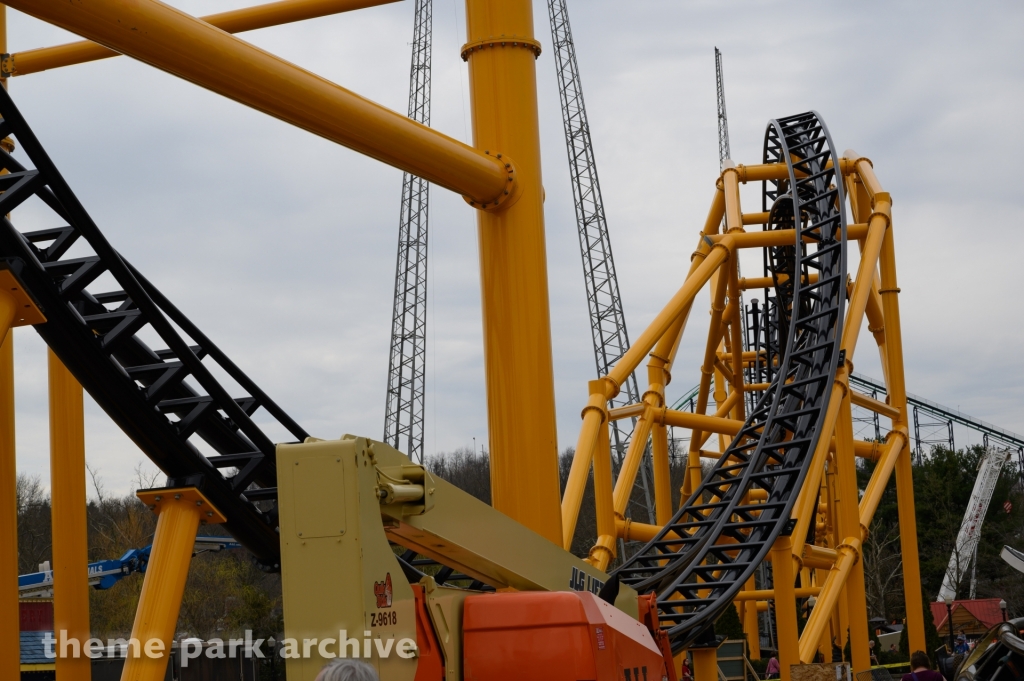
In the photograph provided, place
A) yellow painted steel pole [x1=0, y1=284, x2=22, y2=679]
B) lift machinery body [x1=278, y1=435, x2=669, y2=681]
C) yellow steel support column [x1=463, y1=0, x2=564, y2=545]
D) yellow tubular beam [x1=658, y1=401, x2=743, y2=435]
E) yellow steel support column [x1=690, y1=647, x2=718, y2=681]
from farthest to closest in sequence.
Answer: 1. yellow tubular beam [x1=658, y1=401, x2=743, y2=435]
2. yellow steel support column [x1=690, y1=647, x2=718, y2=681]
3. yellow painted steel pole [x1=0, y1=284, x2=22, y2=679]
4. yellow steel support column [x1=463, y1=0, x2=564, y2=545]
5. lift machinery body [x1=278, y1=435, x2=669, y2=681]

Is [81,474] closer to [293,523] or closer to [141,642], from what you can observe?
[141,642]

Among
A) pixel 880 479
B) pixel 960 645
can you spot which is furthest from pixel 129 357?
pixel 960 645

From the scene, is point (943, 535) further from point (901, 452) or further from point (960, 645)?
point (901, 452)

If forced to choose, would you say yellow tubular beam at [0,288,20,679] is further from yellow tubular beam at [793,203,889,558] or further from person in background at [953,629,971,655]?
person in background at [953,629,971,655]

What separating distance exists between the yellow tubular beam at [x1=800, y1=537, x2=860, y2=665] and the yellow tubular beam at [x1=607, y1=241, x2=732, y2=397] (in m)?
3.40

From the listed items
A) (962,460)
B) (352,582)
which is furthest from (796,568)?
(962,460)

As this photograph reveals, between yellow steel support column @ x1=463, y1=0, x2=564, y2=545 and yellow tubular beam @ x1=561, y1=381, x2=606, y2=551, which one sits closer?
yellow steel support column @ x1=463, y1=0, x2=564, y2=545

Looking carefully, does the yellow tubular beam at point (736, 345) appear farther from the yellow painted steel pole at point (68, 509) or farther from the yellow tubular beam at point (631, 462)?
the yellow painted steel pole at point (68, 509)

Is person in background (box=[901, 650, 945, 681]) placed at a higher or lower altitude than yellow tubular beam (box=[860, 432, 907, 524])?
lower

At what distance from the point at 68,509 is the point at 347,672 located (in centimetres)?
475

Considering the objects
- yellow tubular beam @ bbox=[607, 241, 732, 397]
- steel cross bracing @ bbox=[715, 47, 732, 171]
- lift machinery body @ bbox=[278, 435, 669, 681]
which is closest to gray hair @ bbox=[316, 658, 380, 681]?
lift machinery body @ bbox=[278, 435, 669, 681]

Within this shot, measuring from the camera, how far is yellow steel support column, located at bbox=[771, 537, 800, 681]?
454 inches

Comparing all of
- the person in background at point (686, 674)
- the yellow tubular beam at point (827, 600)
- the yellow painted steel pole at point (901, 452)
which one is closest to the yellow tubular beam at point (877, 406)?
the yellow painted steel pole at point (901, 452)

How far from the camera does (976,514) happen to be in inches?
1742
